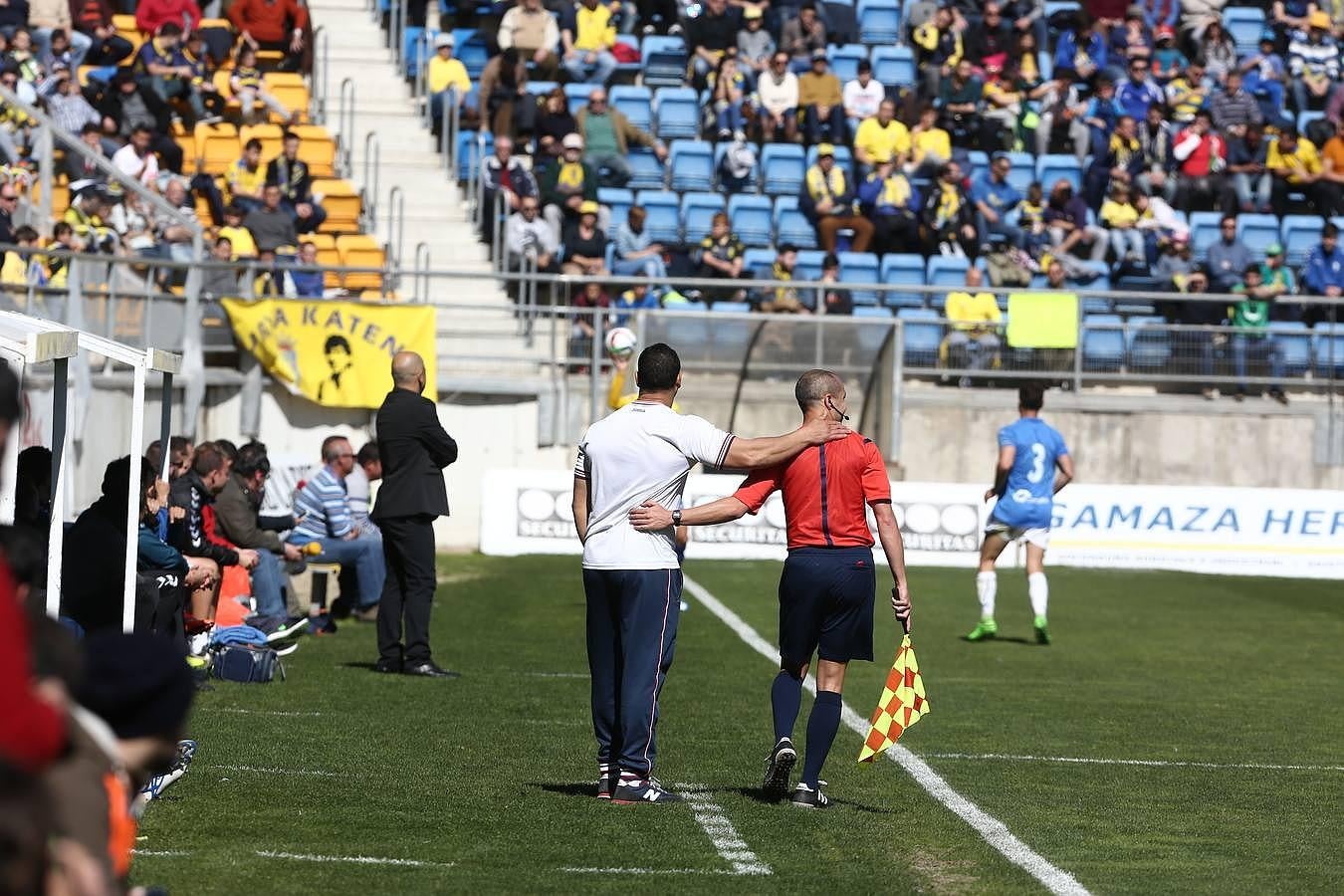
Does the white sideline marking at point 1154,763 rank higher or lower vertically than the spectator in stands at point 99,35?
lower

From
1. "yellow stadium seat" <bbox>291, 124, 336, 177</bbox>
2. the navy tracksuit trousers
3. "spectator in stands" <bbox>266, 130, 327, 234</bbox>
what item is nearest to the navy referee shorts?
the navy tracksuit trousers

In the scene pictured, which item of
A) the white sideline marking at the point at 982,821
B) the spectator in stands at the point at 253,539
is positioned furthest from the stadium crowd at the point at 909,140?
the white sideline marking at the point at 982,821

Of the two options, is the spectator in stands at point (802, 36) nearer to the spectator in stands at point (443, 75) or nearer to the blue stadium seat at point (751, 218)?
the blue stadium seat at point (751, 218)

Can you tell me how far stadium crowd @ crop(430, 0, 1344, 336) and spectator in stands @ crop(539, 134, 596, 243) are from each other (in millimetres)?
31

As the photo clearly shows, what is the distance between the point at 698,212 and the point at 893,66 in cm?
481

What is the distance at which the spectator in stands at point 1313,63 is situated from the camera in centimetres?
3147

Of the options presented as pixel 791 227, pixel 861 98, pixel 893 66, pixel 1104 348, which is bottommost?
pixel 1104 348

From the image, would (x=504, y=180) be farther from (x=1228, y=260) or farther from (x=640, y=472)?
(x=640, y=472)

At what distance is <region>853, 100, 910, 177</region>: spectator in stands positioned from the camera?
Answer: 94.5ft

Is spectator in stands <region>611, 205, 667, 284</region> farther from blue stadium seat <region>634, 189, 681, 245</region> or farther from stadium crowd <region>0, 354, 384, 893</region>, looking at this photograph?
stadium crowd <region>0, 354, 384, 893</region>

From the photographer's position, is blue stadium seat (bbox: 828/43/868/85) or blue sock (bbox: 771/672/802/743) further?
blue stadium seat (bbox: 828/43/868/85)

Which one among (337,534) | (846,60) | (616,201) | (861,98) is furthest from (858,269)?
(337,534)

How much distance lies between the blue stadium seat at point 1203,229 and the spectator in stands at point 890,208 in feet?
12.3

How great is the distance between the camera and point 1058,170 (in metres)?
29.5
